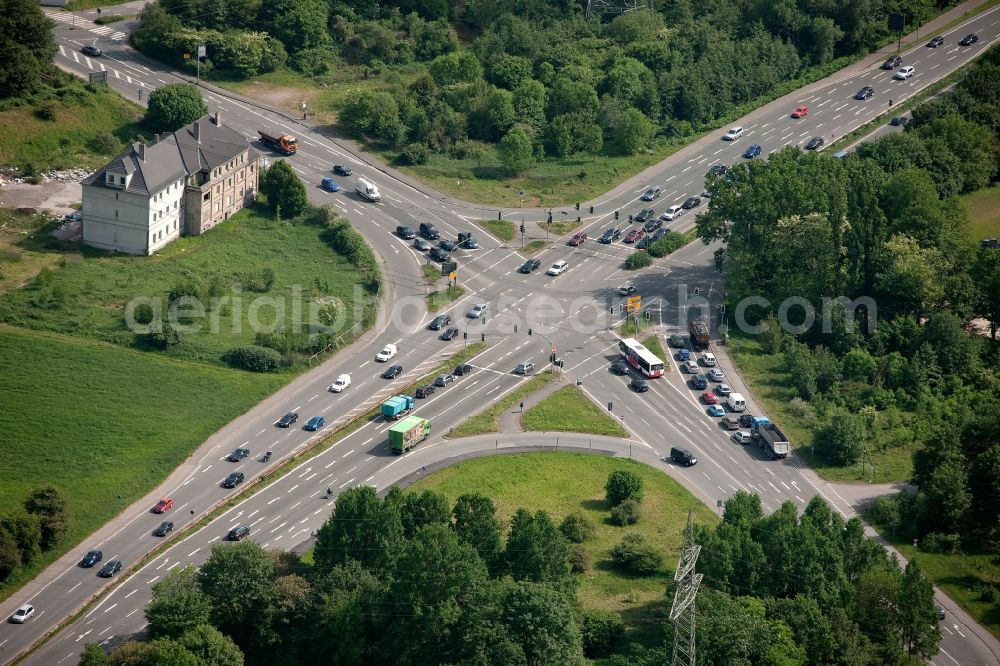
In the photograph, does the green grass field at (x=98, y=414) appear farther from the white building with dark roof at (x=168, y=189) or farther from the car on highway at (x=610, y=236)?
the car on highway at (x=610, y=236)

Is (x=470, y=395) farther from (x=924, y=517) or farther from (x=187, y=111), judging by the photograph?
(x=187, y=111)

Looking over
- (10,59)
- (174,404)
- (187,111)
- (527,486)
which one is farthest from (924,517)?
(10,59)

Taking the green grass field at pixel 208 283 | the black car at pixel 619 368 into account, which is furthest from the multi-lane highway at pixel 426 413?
the green grass field at pixel 208 283

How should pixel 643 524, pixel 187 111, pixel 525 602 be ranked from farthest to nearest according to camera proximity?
1. pixel 187 111
2. pixel 643 524
3. pixel 525 602

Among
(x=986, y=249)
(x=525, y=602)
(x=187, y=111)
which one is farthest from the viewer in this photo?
(x=187, y=111)

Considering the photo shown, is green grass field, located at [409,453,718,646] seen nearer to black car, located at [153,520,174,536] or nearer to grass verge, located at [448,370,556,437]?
grass verge, located at [448,370,556,437]

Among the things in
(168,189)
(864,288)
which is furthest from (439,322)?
(864,288)

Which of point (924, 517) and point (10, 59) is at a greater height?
point (10, 59)
